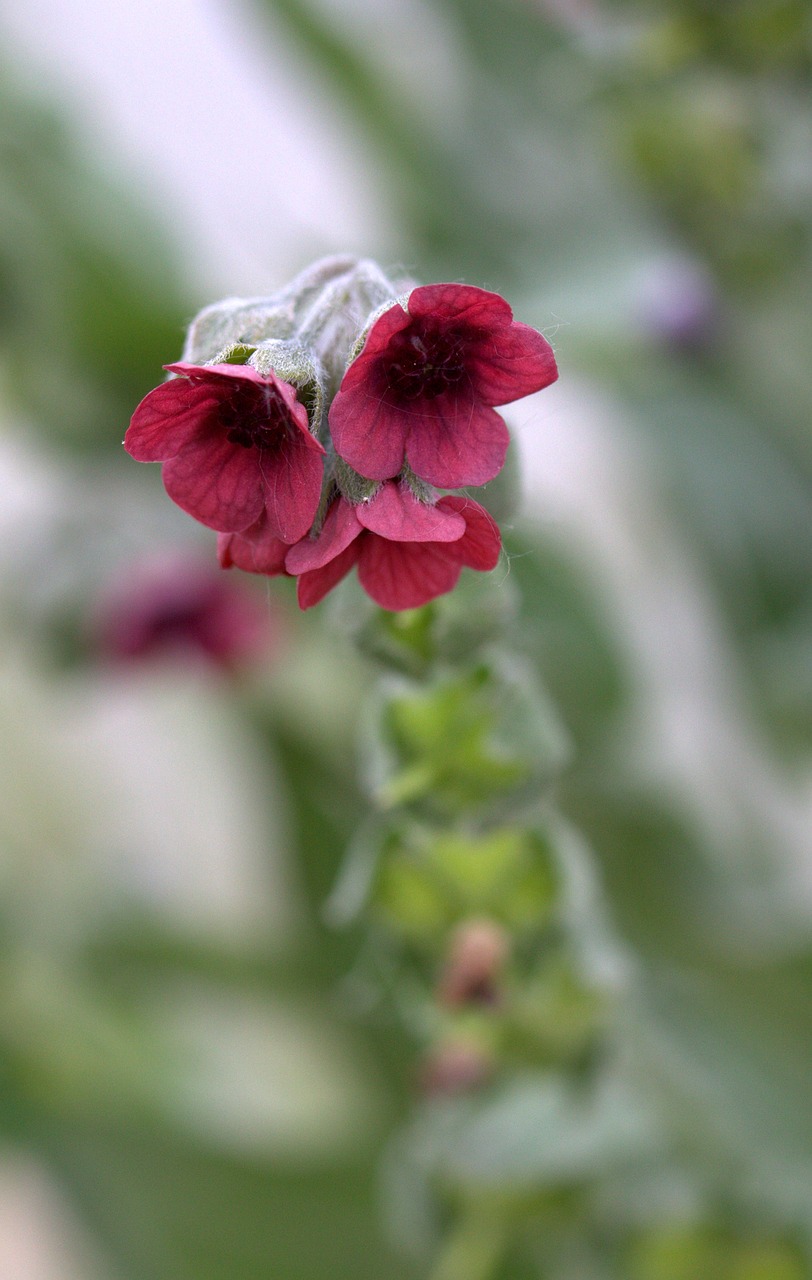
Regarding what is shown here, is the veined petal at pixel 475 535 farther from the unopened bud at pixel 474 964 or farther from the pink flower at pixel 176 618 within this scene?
the pink flower at pixel 176 618

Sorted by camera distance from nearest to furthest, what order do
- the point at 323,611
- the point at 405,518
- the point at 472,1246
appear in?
1. the point at 405,518
2. the point at 472,1246
3. the point at 323,611

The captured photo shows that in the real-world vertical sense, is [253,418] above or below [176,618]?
below

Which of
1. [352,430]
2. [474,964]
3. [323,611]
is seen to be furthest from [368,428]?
[323,611]

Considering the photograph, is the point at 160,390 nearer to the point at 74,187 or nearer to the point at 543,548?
the point at 543,548

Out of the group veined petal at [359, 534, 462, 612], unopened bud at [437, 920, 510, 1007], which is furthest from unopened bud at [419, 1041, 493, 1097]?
veined petal at [359, 534, 462, 612]

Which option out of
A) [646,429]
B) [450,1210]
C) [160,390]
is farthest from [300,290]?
[646,429]

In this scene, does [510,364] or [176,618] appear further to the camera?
[176,618]

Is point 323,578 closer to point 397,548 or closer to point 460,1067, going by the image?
point 397,548

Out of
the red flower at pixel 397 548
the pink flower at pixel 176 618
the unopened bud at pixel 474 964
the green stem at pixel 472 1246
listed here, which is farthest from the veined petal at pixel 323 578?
the pink flower at pixel 176 618
